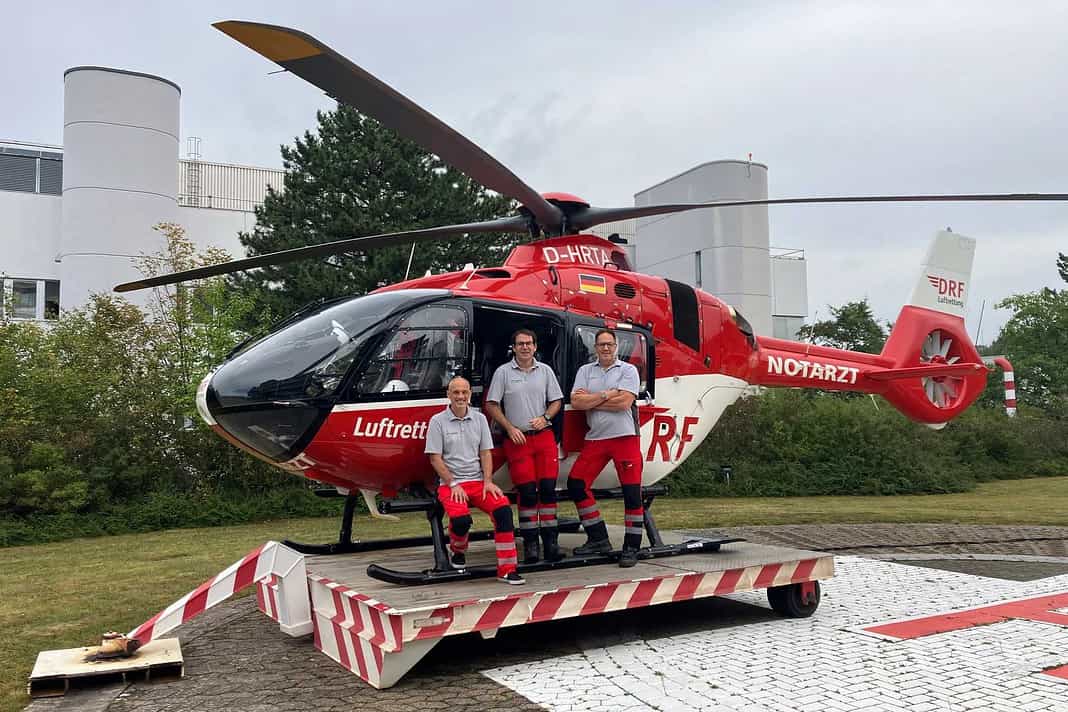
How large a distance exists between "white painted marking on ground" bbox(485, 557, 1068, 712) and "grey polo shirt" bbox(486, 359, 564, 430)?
1613 millimetres

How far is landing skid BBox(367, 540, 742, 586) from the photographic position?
5477 millimetres

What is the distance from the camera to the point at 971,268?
1034 centimetres

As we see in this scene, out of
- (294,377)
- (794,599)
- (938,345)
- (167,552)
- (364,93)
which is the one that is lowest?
(167,552)

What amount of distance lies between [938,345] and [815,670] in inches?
236

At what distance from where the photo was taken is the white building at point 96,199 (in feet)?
72.5

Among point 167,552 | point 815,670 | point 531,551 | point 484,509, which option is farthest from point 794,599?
point 167,552

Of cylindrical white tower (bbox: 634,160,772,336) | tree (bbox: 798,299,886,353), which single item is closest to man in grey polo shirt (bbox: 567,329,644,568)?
cylindrical white tower (bbox: 634,160,772,336)

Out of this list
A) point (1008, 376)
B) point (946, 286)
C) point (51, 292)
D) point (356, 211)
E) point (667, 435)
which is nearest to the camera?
point (667, 435)

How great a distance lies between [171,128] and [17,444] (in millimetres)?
12672

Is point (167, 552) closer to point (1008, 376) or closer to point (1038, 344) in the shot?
point (1008, 376)

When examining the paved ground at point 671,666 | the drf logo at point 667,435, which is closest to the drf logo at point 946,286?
the paved ground at point 671,666

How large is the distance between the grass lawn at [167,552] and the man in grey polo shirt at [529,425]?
3.21 m

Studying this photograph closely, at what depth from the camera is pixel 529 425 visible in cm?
595

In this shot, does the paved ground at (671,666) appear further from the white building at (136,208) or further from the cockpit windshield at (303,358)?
the white building at (136,208)
